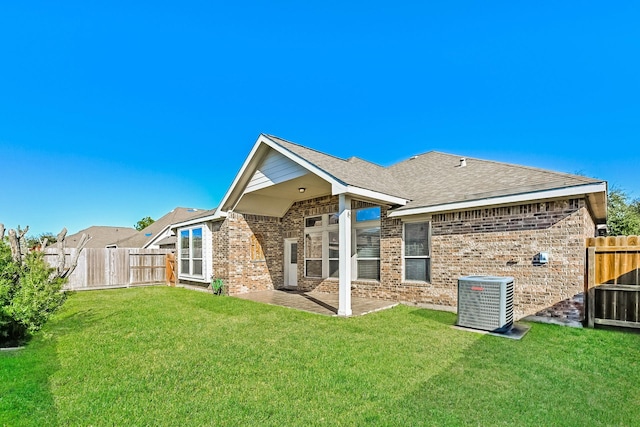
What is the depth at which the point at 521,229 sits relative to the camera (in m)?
7.12

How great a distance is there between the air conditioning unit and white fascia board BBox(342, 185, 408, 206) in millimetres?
3088

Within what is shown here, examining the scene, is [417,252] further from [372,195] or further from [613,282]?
[613,282]

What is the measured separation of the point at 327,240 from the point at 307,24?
29.6 feet

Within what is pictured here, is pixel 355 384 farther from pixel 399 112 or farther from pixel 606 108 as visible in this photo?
pixel 606 108

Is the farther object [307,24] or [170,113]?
[170,113]

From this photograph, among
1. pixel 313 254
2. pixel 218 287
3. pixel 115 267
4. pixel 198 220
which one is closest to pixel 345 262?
pixel 313 254

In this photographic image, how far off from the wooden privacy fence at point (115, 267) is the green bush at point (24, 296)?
9.62m

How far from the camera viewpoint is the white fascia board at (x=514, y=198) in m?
6.06

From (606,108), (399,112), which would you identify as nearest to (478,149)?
(399,112)

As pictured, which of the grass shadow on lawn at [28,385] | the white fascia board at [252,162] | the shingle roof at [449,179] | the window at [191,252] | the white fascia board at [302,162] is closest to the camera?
the grass shadow on lawn at [28,385]

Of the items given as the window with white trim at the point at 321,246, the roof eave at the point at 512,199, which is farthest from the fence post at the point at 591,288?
the window with white trim at the point at 321,246

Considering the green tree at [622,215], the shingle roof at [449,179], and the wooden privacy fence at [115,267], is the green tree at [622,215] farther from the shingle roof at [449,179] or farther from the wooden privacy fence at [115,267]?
the wooden privacy fence at [115,267]

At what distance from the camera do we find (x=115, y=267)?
14984mm

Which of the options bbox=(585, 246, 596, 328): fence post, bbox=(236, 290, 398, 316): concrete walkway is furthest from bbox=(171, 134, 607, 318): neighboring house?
bbox=(236, 290, 398, 316): concrete walkway
